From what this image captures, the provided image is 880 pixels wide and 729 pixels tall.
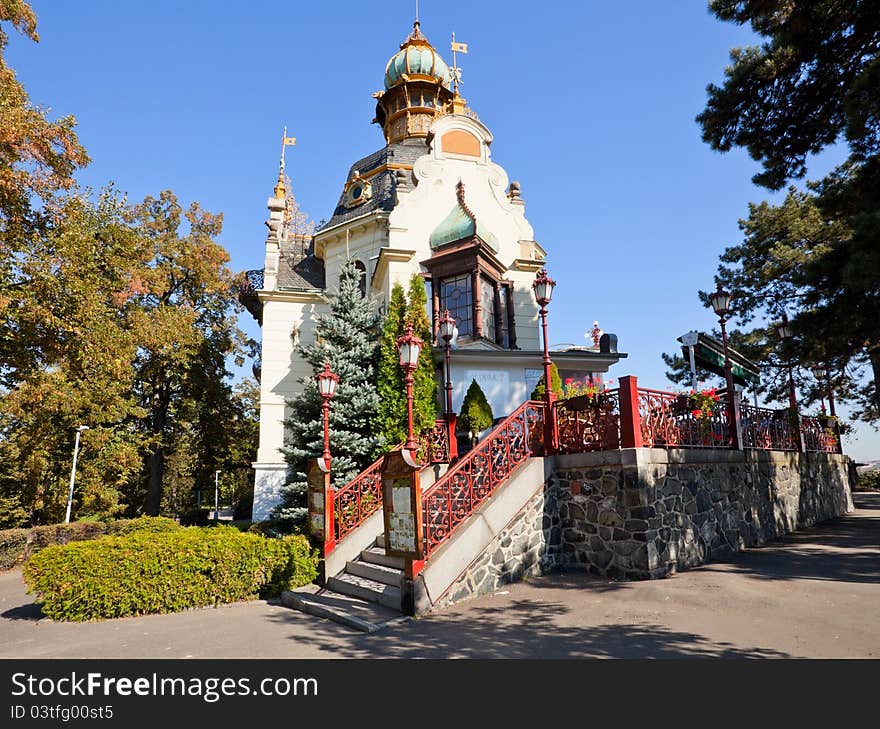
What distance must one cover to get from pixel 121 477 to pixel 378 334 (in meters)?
15.1

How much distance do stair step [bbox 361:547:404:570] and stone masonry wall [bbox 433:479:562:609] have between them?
1409mm

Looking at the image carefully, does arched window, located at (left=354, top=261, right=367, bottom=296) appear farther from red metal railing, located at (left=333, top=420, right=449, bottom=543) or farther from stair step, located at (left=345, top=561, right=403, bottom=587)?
stair step, located at (left=345, top=561, right=403, bottom=587)

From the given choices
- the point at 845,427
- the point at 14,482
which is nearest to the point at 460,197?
the point at 845,427

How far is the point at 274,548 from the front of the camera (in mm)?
10547

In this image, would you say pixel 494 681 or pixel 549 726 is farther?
pixel 494 681

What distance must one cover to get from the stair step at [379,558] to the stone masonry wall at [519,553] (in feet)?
4.62

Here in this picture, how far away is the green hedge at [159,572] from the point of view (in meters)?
8.85

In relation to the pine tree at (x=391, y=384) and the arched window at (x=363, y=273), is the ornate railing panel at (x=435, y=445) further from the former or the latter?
the arched window at (x=363, y=273)

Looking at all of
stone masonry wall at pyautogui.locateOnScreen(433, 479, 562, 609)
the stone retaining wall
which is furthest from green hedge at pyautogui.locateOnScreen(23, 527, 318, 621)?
the stone retaining wall

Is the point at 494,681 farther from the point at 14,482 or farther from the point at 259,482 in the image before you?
the point at 14,482

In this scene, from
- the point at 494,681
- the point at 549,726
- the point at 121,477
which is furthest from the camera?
the point at 121,477

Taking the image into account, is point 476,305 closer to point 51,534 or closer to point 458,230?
point 458,230

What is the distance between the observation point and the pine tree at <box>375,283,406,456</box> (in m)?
15.3

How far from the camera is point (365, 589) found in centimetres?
877
